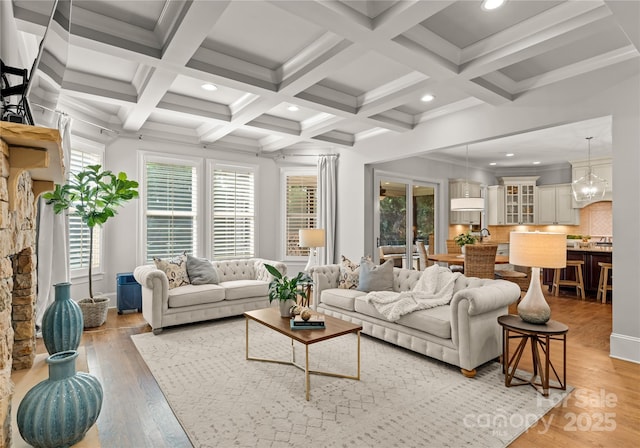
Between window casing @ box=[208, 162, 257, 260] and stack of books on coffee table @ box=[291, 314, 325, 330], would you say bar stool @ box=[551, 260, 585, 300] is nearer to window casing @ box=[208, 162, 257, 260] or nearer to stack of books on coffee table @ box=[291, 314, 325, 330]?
stack of books on coffee table @ box=[291, 314, 325, 330]

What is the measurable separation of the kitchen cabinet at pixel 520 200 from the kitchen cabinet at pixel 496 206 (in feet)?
0.34

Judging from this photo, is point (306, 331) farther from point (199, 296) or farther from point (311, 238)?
point (311, 238)

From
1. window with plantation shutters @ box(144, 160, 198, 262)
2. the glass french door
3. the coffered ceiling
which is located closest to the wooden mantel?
the coffered ceiling

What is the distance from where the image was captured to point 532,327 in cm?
277

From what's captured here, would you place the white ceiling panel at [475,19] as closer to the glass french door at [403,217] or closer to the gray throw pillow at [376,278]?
the gray throw pillow at [376,278]

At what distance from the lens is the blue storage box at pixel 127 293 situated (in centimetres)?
514

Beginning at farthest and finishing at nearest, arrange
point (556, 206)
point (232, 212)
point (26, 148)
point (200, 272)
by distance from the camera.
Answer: point (556, 206) → point (232, 212) → point (200, 272) → point (26, 148)

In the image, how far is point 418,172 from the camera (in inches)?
293

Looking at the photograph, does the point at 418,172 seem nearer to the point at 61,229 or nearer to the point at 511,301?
the point at 511,301

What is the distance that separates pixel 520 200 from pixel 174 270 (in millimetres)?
8411

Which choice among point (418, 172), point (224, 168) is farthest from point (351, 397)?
point (418, 172)

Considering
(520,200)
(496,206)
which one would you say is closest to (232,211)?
(496,206)

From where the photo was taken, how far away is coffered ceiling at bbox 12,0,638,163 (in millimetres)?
2570

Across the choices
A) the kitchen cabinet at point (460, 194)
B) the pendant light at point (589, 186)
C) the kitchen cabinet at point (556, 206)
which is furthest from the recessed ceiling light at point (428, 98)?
the kitchen cabinet at point (556, 206)
